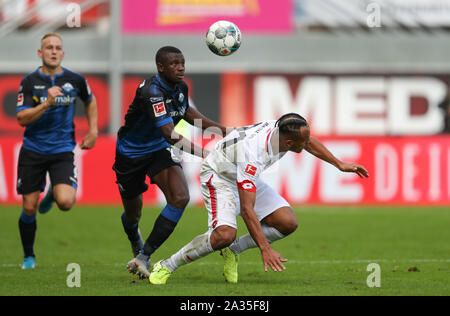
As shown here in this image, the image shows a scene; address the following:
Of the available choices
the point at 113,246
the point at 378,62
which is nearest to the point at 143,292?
the point at 113,246

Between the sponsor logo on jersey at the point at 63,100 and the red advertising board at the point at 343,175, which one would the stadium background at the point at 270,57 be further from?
the sponsor logo on jersey at the point at 63,100

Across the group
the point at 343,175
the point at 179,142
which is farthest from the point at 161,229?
the point at 343,175

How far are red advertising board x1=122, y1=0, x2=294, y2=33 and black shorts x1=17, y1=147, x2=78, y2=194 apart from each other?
48.6 ft

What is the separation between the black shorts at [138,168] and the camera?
27.4 feet

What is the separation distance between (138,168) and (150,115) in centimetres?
77

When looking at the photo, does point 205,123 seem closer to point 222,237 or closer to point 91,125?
point 222,237

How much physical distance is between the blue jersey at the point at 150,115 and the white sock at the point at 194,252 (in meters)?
1.18

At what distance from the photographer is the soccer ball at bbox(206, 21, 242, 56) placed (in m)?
8.45

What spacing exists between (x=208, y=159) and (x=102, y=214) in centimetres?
872

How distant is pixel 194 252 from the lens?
24.9 ft

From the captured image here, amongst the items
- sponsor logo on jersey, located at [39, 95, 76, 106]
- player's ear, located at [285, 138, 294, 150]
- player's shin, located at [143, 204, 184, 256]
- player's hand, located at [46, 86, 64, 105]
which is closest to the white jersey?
player's ear, located at [285, 138, 294, 150]

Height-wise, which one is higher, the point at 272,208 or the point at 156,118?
the point at 156,118
